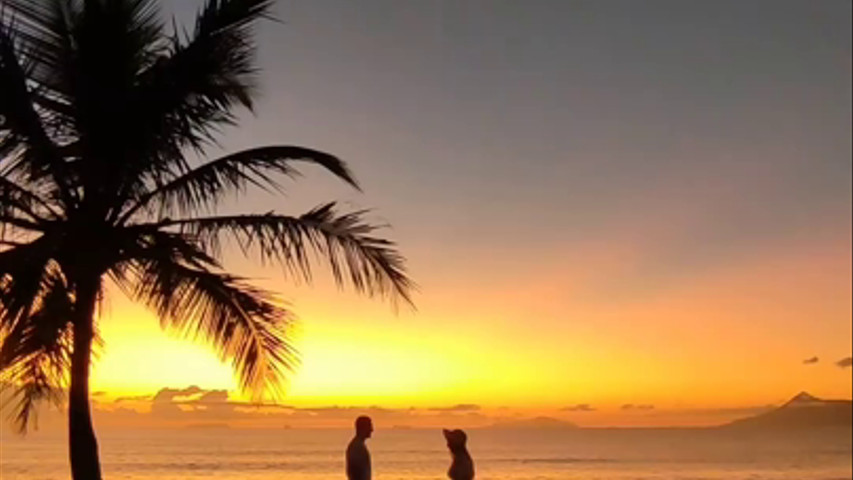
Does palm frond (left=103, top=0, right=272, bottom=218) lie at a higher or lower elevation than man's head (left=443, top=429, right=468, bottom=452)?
higher

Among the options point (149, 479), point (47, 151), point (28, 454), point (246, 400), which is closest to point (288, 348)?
point (246, 400)

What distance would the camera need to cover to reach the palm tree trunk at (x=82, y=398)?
7.93m

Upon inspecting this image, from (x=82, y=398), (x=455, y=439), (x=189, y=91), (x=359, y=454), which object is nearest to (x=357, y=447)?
(x=359, y=454)

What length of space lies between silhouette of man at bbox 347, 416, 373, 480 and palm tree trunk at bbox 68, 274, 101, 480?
6.28ft

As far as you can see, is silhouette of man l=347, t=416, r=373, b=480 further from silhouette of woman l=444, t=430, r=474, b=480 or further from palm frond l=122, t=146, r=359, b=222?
palm frond l=122, t=146, r=359, b=222

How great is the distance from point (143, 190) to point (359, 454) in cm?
267

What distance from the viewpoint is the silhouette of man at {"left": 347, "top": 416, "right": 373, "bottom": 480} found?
26.3 feet

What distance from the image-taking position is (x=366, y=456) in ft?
26.6

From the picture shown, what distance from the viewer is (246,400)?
8.09 m

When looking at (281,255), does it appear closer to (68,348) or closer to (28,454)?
(68,348)

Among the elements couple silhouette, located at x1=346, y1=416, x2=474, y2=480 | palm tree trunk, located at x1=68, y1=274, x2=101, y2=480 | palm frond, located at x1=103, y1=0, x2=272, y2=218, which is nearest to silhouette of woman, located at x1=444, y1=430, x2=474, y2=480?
couple silhouette, located at x1=346, y1=416, x2=474, y2=480

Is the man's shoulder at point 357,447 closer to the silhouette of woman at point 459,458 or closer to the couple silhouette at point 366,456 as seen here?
the couple silhouette at point 366,456

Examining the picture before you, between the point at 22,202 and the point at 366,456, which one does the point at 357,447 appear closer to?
the point at 366,456

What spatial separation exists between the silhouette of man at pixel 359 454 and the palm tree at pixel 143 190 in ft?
2.34
